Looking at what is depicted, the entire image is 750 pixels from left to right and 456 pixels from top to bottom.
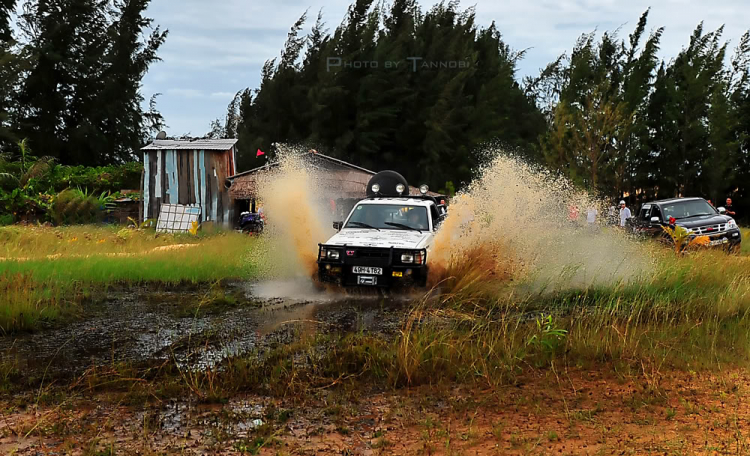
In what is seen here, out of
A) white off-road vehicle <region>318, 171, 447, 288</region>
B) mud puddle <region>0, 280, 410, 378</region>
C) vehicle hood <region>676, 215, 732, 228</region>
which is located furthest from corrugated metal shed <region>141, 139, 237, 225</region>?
vehicle hood <region>676, 215, 732, 228</region>

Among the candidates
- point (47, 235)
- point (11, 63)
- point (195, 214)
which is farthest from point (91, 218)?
point (11, 63)

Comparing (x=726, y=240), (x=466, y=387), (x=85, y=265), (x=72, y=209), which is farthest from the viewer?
(x=72, y=209)

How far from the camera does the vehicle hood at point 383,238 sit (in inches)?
488

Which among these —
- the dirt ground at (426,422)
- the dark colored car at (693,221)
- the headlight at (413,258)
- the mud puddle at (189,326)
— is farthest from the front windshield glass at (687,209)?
the dirt ground at (426,422)

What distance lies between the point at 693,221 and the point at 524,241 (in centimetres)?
730

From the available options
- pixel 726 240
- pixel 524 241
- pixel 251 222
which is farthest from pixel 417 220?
pixel 251 222

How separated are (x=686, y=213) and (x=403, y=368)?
14.8 metres

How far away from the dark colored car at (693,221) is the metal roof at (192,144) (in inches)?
623

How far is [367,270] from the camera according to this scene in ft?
40.4

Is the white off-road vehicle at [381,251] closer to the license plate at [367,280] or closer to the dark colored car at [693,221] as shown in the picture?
the license plate at [367,280]

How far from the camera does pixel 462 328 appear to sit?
9.12 metres

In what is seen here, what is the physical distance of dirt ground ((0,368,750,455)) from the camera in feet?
17.8

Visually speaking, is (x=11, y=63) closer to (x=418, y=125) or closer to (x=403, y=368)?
(x=418, y=125)

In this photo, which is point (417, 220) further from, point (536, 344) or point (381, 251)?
point (536, 344)
